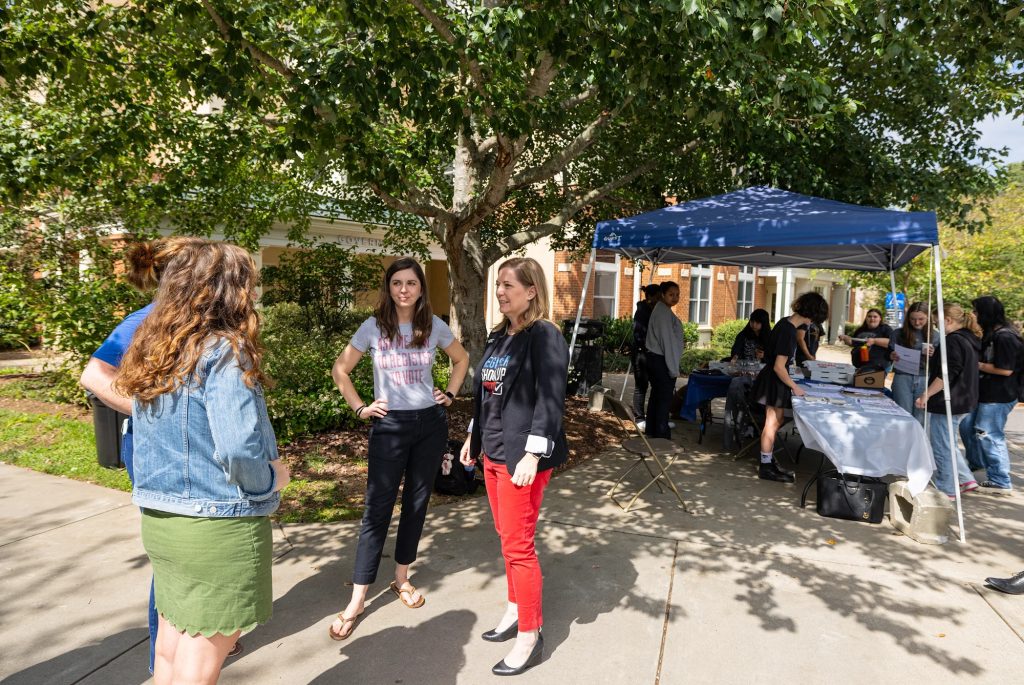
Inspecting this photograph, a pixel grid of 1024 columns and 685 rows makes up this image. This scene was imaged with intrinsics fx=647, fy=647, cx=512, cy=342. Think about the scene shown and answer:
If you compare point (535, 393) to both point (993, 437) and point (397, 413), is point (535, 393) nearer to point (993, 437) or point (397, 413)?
point (397, 413)

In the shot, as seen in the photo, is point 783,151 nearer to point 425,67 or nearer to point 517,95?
point 517,95

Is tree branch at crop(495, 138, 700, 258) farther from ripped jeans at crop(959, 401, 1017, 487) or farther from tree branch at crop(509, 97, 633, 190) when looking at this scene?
ripped jeans at crop(959, 401, 1017, 487)

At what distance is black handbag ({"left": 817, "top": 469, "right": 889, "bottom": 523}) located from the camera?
498 centimetres

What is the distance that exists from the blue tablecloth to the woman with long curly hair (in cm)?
636

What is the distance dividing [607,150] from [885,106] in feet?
12.3

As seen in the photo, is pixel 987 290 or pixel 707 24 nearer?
pixel 707 24

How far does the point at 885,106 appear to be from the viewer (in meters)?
8.76

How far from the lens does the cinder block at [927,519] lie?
181 inches

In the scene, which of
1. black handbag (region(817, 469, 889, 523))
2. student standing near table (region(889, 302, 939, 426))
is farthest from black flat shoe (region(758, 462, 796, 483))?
student standing near table (region(889, 302, 939, 426))

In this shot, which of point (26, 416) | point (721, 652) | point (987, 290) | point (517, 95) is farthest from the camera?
point (987, 290)

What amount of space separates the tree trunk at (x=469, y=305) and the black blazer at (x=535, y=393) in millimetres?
5829

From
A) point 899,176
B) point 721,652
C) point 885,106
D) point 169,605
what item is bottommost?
point 721,652

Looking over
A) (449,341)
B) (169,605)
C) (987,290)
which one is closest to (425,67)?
(449,341)

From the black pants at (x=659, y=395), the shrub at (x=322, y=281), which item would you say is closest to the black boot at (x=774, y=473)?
the black pants at (x=659, y=395)
